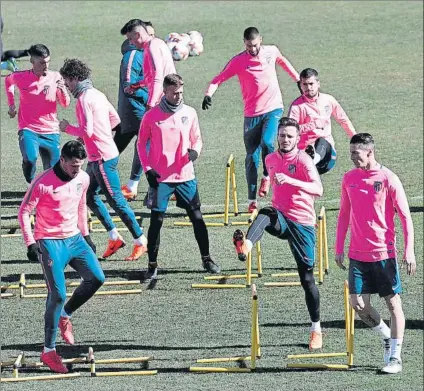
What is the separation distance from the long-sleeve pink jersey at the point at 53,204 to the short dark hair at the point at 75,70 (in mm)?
2248

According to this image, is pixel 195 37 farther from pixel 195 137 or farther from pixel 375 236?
pixel 375 236

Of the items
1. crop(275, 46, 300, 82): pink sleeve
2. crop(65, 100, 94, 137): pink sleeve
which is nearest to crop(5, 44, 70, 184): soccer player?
crop(65, 100, 94, 137): pink sleeve

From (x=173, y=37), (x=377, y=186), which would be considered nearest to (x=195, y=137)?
(x=377, y=186)

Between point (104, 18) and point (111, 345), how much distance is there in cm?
2094

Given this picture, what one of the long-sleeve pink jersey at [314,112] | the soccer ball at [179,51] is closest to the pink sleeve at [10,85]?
the long-sleeve pink jersey at [314,112]

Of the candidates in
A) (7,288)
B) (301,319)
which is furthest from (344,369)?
(7,288)

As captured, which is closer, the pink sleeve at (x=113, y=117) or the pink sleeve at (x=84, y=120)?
the pink sleeve at (x=84, y=120)

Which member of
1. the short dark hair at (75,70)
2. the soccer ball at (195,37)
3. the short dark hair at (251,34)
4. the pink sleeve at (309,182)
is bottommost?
the pink sleeve at (309,182)

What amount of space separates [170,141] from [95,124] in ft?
3.15

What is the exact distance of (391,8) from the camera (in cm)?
3441

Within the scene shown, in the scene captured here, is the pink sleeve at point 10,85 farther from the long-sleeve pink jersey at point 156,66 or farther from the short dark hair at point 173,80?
the short dark hair at point 173,80

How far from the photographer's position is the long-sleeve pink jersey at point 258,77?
1811 centimetres

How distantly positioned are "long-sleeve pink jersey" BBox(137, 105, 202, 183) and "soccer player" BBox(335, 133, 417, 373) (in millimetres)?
2944

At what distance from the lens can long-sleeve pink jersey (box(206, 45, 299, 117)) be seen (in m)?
18.1
